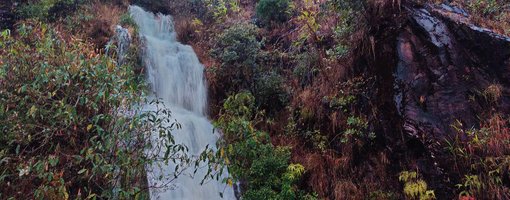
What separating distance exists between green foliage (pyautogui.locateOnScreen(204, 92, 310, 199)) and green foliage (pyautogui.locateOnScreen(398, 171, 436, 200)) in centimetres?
177

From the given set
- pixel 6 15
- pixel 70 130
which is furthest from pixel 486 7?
pixel 6 15

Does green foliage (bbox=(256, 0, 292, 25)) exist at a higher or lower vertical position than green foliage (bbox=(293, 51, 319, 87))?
higher

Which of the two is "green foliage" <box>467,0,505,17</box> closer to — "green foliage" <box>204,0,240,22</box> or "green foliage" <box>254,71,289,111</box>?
"green foliage" <box>254,71,289,111</box>

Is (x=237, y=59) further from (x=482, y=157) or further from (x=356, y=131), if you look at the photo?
(x=482, y=157)

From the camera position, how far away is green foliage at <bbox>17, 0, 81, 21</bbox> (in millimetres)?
9586

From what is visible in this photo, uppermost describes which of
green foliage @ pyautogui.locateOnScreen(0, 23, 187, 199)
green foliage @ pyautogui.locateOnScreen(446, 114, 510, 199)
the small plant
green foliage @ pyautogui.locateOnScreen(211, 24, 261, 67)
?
green foliage @ pyautogui.locateOnScreen(211, 24, 261, 67)

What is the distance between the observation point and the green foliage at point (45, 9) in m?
9.59

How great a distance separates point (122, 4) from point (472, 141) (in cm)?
1093

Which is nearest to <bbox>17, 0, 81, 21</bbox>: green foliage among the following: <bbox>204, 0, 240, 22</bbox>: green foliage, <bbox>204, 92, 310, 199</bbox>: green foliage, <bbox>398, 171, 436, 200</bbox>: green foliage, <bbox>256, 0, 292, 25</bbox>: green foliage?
<bbox>204, 0, 240, 22</bbox>: green foliage

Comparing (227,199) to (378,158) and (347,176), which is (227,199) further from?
(378,158)

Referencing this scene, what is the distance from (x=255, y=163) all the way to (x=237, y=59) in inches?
149

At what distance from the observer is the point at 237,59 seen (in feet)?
31.9

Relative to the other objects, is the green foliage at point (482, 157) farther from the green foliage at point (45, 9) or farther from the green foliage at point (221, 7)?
the green foliage at point (45, 9)

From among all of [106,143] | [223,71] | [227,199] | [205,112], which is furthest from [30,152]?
[223,71]
